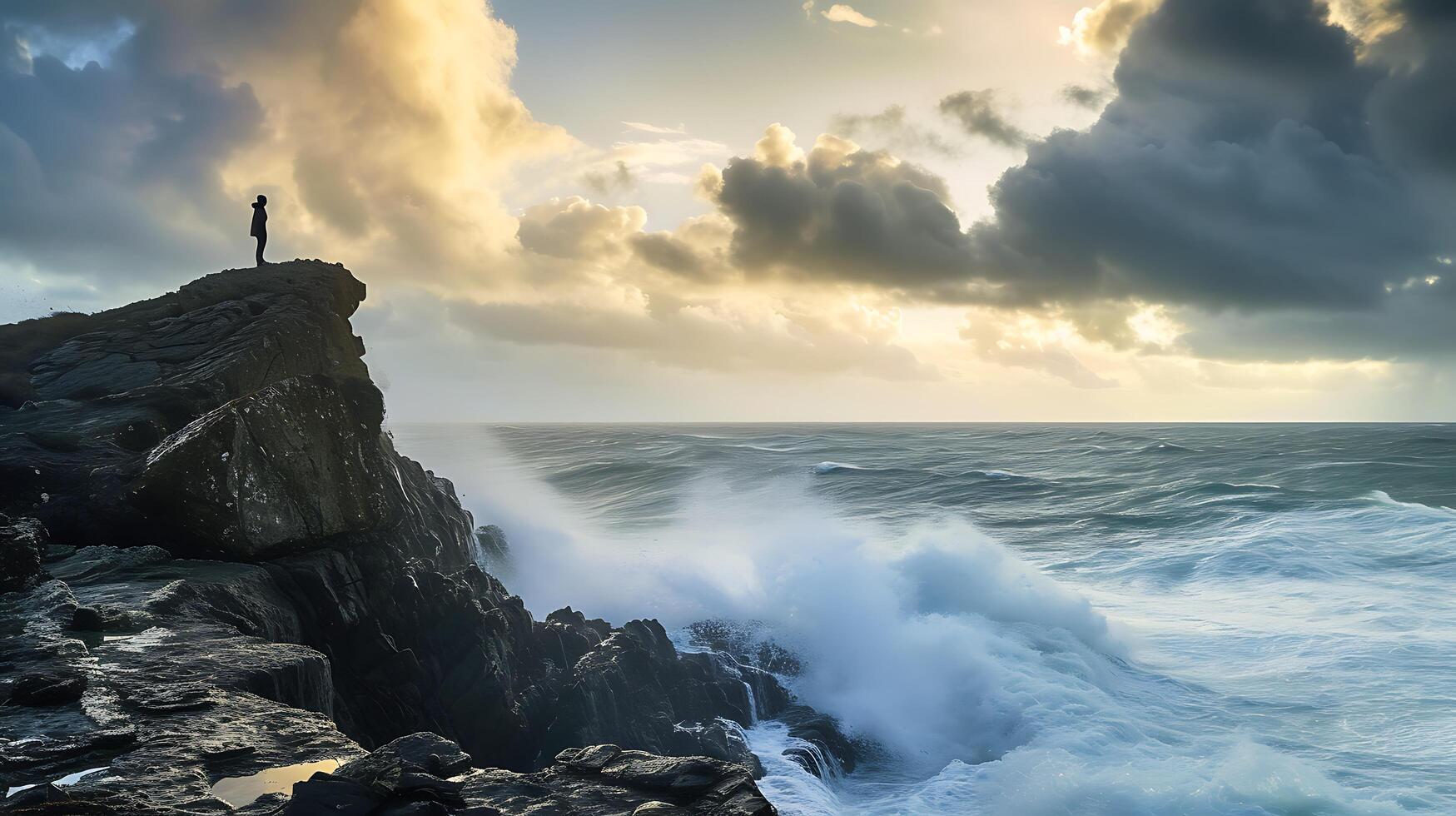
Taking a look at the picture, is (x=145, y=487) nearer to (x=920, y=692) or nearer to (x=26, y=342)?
(x=26, y=342)

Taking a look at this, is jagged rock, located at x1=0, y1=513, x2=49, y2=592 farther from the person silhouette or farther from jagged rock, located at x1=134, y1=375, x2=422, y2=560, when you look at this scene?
the person silhouette

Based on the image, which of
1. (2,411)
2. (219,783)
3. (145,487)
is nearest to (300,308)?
(2,411)

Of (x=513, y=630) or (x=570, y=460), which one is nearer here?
(x=513, y=630)

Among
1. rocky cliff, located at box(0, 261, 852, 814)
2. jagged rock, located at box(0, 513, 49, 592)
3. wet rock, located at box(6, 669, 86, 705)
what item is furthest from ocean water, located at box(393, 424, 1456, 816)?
jagged rock, located at box(0, 513, 49, 592)

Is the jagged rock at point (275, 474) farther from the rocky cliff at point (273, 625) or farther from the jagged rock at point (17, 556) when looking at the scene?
the jagged rock at point (17, 556)

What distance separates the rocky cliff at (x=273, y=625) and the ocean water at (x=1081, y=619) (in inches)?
90.4

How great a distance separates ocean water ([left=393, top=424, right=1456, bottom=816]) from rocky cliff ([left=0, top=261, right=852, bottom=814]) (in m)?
2.30

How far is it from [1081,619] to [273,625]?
14894 millimetres

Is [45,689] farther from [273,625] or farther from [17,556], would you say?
[273,625]

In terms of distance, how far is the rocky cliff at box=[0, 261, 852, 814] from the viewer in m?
4.76

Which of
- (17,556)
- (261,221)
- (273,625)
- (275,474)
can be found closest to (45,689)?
(17,556)

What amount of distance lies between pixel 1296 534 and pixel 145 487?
2798cm

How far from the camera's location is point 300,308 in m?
14.5

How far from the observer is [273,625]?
8.38 metres
